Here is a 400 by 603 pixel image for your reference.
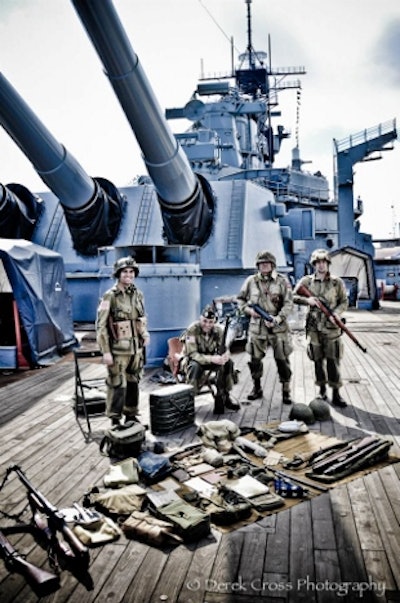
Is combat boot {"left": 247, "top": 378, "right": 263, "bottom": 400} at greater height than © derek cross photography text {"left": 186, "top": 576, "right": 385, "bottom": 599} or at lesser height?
greater

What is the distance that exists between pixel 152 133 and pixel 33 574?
6.21m

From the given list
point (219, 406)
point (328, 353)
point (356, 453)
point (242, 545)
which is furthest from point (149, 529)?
point (328, 353)

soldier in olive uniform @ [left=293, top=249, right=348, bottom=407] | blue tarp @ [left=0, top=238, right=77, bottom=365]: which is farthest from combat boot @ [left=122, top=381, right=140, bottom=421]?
blue tarp @ [left=0, top=238, right=77, bottom=365]

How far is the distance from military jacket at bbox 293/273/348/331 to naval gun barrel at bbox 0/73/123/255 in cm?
536

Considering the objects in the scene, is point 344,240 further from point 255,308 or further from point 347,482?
point 347,482

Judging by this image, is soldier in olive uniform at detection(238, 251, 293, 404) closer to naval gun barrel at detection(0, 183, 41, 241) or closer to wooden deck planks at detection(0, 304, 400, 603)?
wooden deck planks at detection(0, 304, 400, 603)

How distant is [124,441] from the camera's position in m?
4.00

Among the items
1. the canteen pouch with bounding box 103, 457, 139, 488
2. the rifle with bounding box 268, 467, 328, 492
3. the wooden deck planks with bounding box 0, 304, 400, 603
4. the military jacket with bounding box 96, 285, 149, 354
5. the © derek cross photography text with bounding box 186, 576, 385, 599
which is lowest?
the © derek cross photography text with bounding box 186, 576, 385, 599

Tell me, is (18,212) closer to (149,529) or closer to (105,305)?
(105,305)

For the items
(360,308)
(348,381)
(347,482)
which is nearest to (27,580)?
(347,482)

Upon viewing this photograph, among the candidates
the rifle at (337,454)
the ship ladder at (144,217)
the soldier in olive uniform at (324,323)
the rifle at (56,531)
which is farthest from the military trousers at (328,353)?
the ship ladder at (144,217)

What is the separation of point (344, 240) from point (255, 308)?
14351mm

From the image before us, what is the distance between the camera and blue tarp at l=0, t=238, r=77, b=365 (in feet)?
26.8

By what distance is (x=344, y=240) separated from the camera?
62.4 ft
